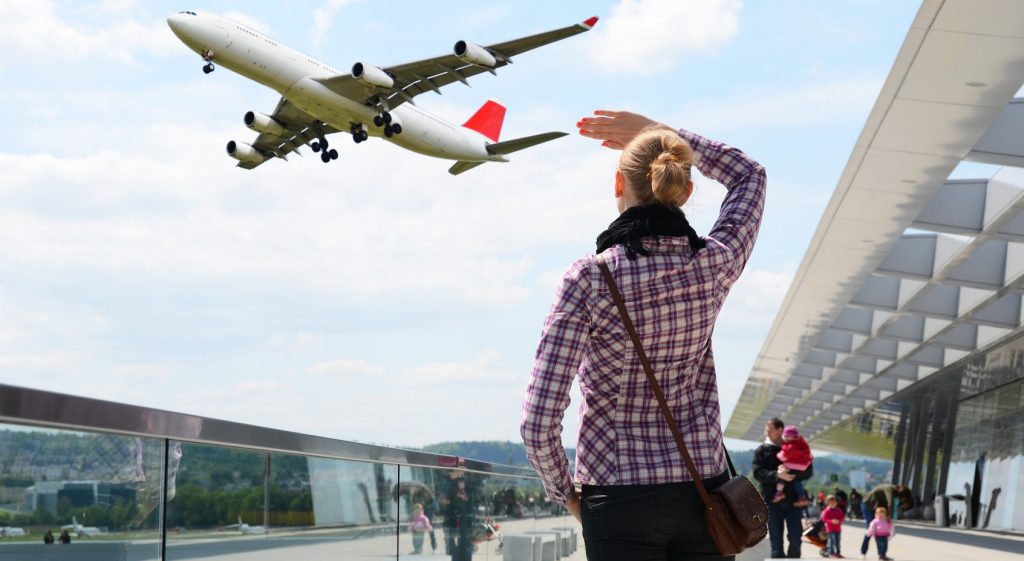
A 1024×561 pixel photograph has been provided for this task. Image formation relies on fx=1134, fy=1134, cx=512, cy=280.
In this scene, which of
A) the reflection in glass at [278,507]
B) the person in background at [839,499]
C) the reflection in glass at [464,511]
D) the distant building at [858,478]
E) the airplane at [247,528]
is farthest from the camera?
the distant building at [858,478]

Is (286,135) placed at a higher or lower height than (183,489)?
higher

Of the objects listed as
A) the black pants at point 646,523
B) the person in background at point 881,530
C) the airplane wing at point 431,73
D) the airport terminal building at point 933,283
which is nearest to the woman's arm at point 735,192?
the black pants at point 646,523

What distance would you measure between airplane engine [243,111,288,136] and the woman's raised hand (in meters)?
31.4

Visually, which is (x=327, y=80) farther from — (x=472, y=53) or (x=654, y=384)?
(x=654, y=384)

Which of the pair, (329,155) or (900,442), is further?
(900,442)

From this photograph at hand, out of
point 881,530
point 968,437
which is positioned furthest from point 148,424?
point 968,437

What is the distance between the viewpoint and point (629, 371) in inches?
88.0

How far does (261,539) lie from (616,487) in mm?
1639

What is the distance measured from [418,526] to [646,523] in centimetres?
328

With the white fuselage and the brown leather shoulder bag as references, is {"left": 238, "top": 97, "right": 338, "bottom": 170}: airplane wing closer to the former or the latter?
the white fuselage

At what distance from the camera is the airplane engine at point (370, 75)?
28203 millimetres

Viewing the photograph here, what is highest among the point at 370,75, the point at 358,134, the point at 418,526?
the point at 370,75

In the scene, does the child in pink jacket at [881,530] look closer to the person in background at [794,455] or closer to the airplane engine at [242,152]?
the person in background at [794,455]

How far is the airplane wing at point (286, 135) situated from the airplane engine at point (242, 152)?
0.87 ft
